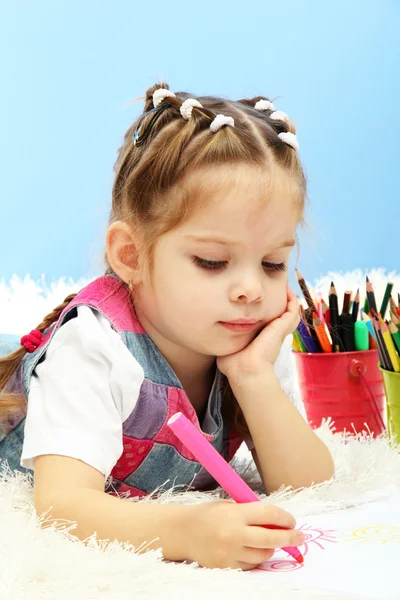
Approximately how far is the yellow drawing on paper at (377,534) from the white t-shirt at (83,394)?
19cm

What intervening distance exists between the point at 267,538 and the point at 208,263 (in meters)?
0.24

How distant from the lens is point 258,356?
2.40ft

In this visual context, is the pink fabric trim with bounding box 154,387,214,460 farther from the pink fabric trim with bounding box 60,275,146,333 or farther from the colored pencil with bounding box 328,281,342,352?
→ the colored pencil with bounding box 328,281,342,352

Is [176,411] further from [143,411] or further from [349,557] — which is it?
[349,557]

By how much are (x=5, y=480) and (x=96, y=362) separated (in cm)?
15

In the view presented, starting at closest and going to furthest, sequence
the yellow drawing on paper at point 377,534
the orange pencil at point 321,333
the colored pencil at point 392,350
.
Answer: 1. the yellow drawing on paper at point 377,534
2. the colored pencil at point 392,350
3. the orange pencil at point 321,333

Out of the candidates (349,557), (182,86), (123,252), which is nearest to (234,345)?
(123,252)

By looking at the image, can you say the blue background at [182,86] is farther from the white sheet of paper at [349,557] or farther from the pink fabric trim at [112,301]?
the white sheet of paper at [349,557]

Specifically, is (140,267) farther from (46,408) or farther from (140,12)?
(140,12)

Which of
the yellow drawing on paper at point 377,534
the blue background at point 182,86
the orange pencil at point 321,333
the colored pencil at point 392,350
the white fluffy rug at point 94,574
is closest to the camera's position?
the white fluffy rug at point 94,574

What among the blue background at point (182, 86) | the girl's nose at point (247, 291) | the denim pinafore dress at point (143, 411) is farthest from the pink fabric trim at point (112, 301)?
the blue background at point (182, 86)

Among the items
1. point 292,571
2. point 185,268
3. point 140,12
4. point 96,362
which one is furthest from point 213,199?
point 140,12

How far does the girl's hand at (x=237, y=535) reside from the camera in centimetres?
52

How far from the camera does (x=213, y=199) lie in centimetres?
67
